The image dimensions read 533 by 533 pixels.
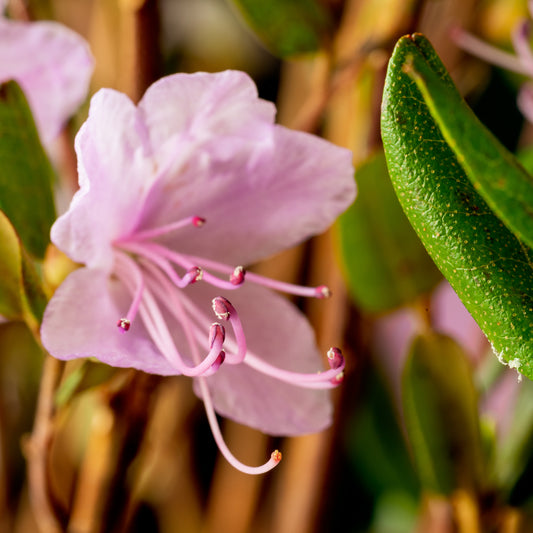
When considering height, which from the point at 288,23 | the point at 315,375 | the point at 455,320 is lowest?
the point at 455,320

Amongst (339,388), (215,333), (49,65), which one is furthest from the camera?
(339,388)

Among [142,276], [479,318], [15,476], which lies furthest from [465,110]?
[15,476]

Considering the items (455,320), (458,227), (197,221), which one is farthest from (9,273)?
(455,320)

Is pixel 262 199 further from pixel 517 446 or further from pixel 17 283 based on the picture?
pixel 517 446


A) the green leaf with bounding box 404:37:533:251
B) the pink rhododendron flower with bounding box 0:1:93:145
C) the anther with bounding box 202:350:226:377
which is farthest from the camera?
the pink rhododendron flower with bounding box 0:1:93:145

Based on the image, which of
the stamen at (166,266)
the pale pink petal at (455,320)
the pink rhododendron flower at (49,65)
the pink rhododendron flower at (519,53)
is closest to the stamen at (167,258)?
the stamen at (166,266)

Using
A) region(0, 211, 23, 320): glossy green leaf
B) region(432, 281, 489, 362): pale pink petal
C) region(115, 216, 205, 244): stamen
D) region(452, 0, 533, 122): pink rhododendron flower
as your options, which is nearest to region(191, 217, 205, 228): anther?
region(115, 216, 205, 244): stamen

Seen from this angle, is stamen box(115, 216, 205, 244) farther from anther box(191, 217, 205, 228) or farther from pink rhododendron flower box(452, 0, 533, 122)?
pink rhododendron flower box(452, 0, 533, 122)

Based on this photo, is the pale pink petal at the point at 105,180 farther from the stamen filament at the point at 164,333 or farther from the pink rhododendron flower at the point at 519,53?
the pink rhododendron flower at the point at 519,53
